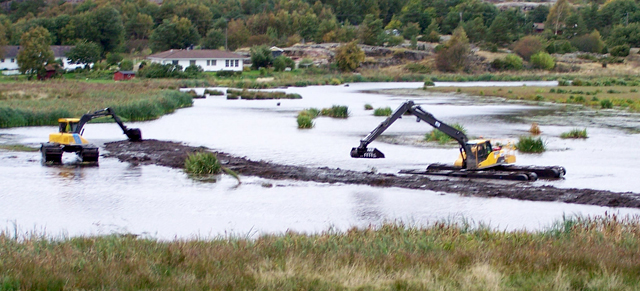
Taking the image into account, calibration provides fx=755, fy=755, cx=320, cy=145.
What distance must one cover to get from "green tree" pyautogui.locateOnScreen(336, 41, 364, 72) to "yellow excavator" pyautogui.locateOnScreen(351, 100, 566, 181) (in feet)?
349

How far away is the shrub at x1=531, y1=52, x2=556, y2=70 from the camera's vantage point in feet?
446

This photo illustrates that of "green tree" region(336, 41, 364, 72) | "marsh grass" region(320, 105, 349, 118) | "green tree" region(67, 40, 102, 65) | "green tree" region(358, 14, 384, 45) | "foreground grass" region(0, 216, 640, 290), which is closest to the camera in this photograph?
"foreground grass" region(0, 216, 640, 290)

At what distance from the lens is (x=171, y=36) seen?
14612 centimetres

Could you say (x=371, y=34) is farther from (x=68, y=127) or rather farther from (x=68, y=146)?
(x=68, y=146)

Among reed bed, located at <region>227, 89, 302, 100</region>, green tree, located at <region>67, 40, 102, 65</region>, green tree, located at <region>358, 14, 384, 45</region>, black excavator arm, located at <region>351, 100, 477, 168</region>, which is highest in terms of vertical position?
green tree, located at <region>358, 14, 384, 45</region>

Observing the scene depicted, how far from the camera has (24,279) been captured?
9.54m

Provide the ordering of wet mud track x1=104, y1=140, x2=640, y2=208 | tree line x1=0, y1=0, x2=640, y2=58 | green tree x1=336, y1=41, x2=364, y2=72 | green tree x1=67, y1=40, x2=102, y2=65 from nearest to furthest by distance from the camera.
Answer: wet mud track x1=104, y1=140, x2=640, y2=208 → green tree x1=67, y1=40, x2=102, y2=65 → green tree x1=336, y1=41, x2=364, y2=72 → tree line x1=0, y1=0, x2=640, y2=58

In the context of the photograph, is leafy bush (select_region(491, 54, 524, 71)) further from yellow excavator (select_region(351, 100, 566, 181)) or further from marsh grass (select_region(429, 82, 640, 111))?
yellow excavator (select_region(351, 100, 566, 181))

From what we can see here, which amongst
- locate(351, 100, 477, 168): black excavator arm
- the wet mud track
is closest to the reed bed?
the wet mud track

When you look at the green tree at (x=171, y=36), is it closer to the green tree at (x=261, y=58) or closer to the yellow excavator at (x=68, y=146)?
the green tree at (x=261, y=58)

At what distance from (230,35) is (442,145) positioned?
5232 inches

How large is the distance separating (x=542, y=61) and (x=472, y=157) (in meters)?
119

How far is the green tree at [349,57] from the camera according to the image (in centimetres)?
13025

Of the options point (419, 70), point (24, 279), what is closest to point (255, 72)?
point (419, 70)
